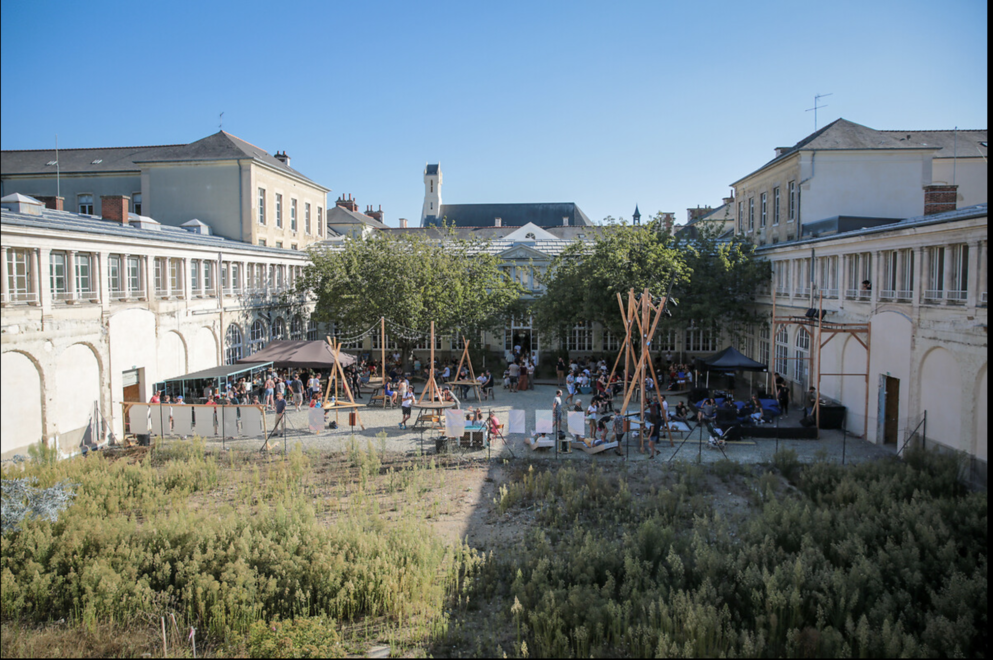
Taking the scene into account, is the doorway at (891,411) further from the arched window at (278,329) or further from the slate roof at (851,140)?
the arched window at (278,329)

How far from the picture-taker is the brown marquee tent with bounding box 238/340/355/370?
2105 centimetres

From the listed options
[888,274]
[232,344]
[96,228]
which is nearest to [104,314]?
[96,228]

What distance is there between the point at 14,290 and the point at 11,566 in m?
6.13

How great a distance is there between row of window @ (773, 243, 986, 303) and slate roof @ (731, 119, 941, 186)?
6.60 meters

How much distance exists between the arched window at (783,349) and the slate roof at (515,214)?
52.8 metres

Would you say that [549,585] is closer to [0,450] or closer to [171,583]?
[171,583]

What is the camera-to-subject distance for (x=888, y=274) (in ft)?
54.7

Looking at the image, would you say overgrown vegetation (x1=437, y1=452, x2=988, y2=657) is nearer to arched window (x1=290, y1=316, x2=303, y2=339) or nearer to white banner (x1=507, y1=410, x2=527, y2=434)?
white banner (x1=507, y1=410, x2=527, y2=434)

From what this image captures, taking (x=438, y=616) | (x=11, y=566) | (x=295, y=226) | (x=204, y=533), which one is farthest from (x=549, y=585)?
(x=295, y=226)

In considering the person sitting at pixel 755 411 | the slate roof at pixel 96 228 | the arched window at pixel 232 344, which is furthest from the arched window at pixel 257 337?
the person sitting at pixel 755 411

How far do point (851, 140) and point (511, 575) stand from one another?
25.2 m

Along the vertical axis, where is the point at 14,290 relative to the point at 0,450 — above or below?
above

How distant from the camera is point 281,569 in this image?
900cm

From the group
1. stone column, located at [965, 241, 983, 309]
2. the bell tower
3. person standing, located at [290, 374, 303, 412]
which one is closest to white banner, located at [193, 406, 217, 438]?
person standing, located at [290, 374, 303, 412]
